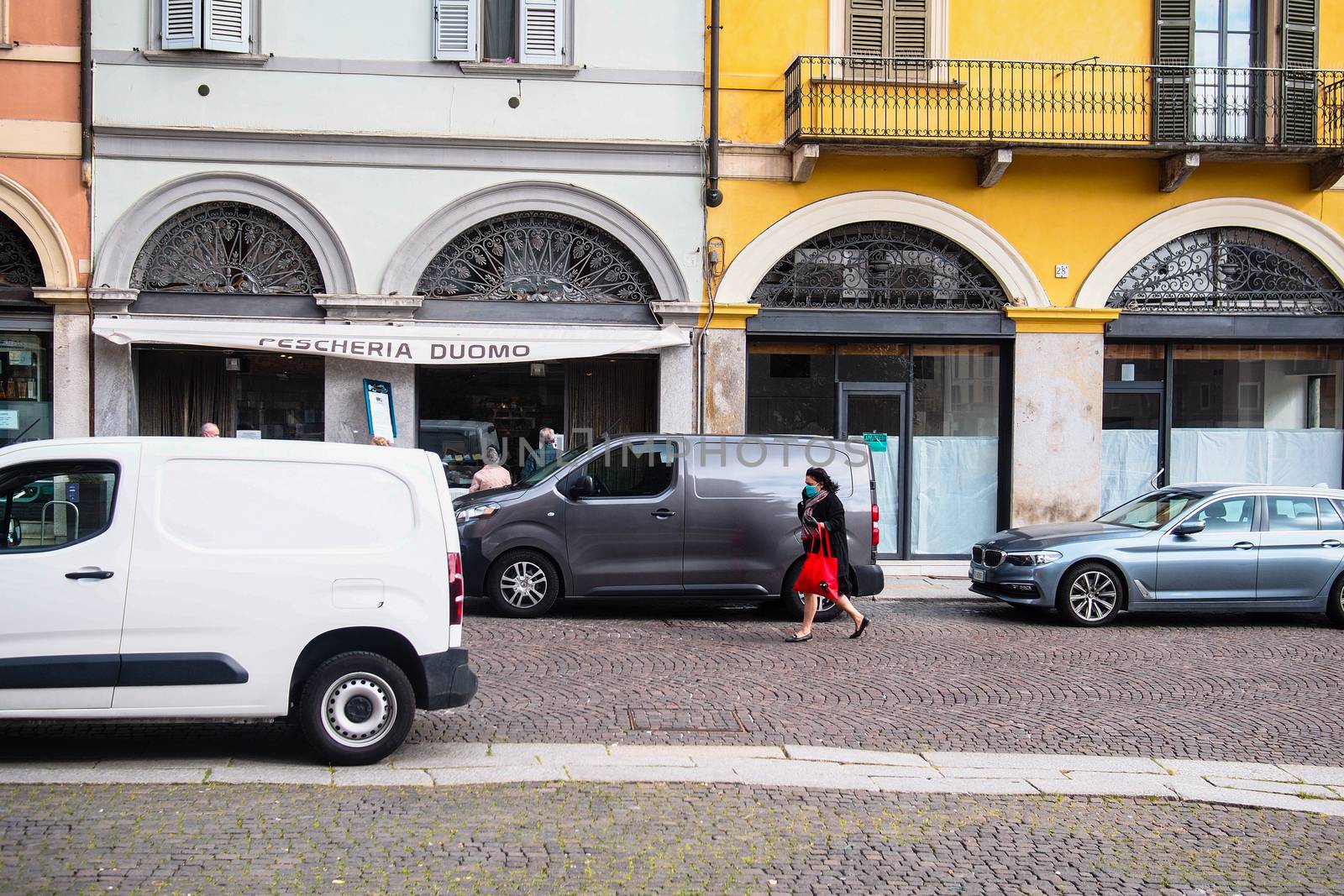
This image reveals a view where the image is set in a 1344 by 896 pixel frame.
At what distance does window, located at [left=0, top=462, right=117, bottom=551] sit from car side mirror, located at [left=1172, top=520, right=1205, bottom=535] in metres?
9.98

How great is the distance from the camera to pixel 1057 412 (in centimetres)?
1661

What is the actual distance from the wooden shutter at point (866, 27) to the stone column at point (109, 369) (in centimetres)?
984

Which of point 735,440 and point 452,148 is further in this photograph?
point 452,148

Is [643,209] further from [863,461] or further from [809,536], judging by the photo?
[809,536]

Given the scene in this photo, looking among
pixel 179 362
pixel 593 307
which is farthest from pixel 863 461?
pixel 179 362

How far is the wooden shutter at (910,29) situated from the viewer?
53.9 ft

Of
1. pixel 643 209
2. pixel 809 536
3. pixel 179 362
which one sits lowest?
pixel 809 536

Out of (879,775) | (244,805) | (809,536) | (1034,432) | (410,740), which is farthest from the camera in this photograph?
(1034,432)

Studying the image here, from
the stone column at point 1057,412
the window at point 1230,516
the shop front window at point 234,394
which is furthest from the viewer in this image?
the stone column at point 1057,412

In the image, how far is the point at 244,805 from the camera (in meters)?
5.91

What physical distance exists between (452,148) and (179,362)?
14.7ft

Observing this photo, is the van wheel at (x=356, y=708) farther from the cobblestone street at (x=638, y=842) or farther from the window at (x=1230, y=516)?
the window at (x=1230, y=516)

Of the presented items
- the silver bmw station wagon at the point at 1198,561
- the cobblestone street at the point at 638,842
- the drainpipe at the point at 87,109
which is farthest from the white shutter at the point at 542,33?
the cobblestone street at the point at 638,842

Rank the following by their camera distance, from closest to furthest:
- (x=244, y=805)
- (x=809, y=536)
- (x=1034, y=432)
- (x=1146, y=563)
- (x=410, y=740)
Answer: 1. (x=244, y=805)
2. (x=410, y=740)
3. (x=809, y=536)
4. (x=1146, y=563)
5. (x=1034, y=432)
